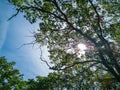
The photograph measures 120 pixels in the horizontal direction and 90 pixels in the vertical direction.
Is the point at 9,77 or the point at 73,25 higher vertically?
the point at 9,77

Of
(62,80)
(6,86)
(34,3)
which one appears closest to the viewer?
(62,80)

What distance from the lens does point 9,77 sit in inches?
1738

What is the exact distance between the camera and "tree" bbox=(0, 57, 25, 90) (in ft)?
142

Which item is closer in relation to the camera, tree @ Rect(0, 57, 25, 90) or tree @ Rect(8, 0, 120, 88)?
tree @ Rect(8, 0, 120, 88)

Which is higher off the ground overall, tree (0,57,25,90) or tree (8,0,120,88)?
tree (0,57,25,90)

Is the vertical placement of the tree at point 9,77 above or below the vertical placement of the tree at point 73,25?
above

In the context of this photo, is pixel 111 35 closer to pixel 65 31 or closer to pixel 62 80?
pixel 65 31

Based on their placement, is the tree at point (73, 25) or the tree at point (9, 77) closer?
the tree at point (73, 25)

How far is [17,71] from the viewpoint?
45.5 metres

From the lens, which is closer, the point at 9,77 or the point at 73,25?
the point at 73,25

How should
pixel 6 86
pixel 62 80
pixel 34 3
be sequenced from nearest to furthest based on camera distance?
pixel 62 80 < pixel 34 3 < pixel 6 86

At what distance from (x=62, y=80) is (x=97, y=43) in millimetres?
3763

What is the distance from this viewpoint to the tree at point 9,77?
43.3 meters

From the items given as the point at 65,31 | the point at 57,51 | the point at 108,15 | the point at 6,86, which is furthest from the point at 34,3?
the point at 6,86
